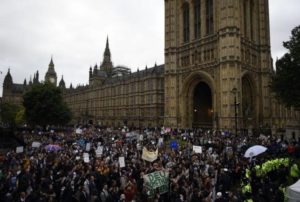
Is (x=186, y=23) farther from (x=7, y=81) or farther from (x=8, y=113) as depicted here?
(x=7, y=81)

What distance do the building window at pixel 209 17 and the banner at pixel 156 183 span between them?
1506 inches

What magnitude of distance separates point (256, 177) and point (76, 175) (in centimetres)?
826

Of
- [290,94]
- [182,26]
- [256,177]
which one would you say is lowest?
[256,177]

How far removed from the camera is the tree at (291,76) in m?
26.3

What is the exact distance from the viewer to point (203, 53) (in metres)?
46.3

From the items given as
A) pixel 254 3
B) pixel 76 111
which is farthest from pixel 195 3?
pixel 76 111

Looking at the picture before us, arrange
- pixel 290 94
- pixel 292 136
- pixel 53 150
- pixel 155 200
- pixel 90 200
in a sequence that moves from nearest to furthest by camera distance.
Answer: pixel 155 200
pixel 90 200
pixel 53 150
pixel 290 94
pixel 292 136

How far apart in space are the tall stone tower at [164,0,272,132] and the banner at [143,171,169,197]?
29.9 m

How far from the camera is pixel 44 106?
158ft

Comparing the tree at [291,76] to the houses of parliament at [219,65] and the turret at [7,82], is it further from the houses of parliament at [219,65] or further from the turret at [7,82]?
the turret at [7,82]

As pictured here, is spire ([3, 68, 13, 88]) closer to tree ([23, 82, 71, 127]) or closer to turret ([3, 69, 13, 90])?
turret ([3, 69, 13, 90])

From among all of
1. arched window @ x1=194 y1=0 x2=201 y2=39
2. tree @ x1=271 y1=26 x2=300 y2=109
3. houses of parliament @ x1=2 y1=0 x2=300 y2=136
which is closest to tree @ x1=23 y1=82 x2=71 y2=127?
houses of parliament @ x1=2 y1=0 x2=300 y2=136

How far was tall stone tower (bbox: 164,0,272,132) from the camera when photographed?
136 ft

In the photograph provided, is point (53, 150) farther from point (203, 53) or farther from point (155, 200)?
point (203, 53)
